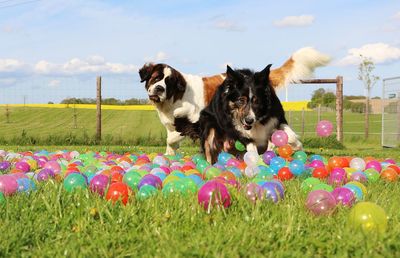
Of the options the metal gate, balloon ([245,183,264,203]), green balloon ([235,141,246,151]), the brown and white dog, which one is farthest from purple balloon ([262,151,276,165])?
the metal gate

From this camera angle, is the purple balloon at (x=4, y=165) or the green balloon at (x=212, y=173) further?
the purple balloon at (x=4, y=165)

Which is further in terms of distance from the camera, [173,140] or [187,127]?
[173,140]

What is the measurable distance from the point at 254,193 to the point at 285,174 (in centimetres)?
183

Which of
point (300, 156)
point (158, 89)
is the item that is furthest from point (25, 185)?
point (158, 89)

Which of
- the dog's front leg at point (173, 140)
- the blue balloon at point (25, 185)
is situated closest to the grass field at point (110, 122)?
the dog's front leg at point (173, 140)

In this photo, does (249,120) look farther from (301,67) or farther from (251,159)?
(301,67)

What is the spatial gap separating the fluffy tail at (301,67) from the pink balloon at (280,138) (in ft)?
5.41

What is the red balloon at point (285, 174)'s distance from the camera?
193 inches

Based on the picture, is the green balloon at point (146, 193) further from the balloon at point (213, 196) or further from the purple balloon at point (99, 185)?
the balloon at point (213, 196)

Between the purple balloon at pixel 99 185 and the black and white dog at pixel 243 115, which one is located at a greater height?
the black and white dog at pixel 243 115

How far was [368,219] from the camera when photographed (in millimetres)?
2508

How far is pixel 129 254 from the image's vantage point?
227cm

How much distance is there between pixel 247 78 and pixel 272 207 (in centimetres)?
352

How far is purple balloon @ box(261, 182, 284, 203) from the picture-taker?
10.5ft
